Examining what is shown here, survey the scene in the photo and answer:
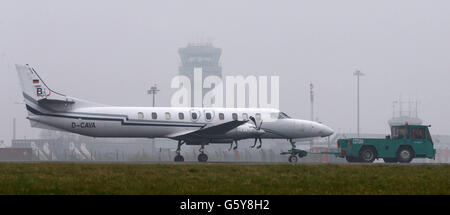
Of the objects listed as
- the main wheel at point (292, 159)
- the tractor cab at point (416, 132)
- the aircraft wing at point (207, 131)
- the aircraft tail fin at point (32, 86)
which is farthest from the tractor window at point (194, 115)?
the tractor cab at point (416, 132)

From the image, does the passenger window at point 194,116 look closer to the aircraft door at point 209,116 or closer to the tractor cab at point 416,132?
the aircraft door at point 209,116

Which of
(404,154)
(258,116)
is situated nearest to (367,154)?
(404,154)

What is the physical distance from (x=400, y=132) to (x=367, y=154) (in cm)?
318

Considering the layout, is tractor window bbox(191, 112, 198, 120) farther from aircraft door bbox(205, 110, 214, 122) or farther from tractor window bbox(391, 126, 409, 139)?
tractor window bbox(391, 126, 409, 139)

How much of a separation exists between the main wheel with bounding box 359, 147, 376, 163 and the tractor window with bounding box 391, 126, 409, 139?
2.61 metres

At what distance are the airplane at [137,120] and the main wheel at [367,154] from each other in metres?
4.02

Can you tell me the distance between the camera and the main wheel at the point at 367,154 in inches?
1793

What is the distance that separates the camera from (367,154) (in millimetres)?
45594

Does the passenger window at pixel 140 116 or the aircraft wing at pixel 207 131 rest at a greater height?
the passenger window at pixel 140 116

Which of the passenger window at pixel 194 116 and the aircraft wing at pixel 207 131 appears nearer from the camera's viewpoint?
the aircraft wing at pixel 207 131

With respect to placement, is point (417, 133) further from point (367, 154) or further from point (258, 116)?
point (258, 116)
